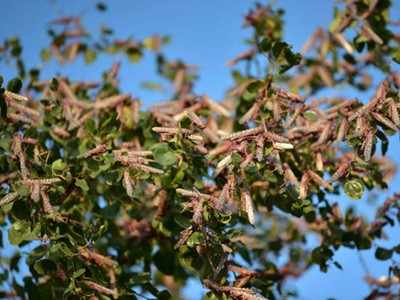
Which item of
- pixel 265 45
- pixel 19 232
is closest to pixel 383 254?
pixel 265 45

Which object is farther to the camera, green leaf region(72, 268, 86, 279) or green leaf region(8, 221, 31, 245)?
green leaf region(8, 221, 31, 245)

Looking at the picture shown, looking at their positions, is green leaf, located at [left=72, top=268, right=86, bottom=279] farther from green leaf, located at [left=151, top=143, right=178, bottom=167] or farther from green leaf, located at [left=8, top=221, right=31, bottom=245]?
green leaf, located at [left=151, top=143, right=178, bottom=167]

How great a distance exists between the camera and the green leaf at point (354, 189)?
271 cm

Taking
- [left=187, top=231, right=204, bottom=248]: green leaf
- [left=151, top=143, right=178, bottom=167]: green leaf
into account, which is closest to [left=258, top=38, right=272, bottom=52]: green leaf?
[left=151, top=143, right=178, bottom=167]: green leaf

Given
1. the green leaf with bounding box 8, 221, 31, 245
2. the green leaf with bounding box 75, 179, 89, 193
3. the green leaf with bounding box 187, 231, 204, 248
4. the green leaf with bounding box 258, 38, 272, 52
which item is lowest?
the green leaf with bounding box 187, 231, 204, 248

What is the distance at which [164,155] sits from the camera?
2.82m

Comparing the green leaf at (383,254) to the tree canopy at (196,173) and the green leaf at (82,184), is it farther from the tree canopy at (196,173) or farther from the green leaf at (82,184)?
the green leaf at (82,184)

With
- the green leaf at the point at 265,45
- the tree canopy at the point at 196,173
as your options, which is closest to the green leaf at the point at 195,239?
the tree canopy at the point at 196,173

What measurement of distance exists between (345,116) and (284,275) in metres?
1.30

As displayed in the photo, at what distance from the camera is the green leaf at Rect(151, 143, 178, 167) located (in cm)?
279

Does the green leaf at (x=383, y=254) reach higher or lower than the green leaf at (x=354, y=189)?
higher

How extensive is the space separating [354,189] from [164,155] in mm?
893

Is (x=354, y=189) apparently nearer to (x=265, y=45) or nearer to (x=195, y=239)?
(x=195, y=239)

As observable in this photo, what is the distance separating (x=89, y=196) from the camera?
3.34m
